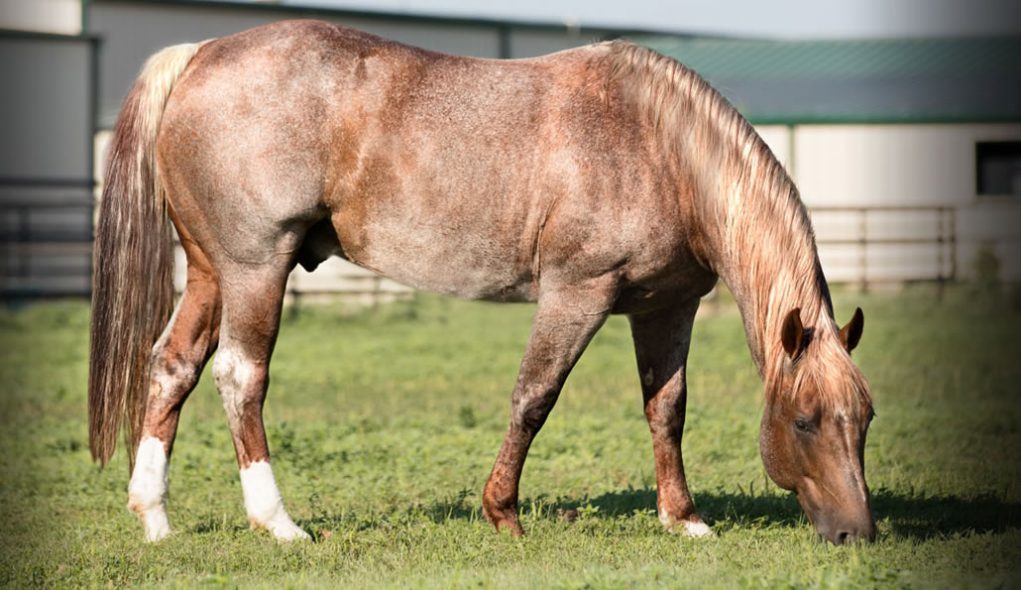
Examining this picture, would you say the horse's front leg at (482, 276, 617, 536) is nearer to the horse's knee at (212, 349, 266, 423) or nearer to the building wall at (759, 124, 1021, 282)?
the horse's knee at (212, 349, 266, 423)

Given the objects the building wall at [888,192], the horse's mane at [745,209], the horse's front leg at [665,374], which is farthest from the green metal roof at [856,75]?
the horse's mane at [745,209]

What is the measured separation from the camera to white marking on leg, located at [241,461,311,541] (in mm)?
5680

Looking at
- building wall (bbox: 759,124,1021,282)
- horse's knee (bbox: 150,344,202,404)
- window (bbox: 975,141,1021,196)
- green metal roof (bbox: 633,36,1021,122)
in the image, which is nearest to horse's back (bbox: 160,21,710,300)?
horse's knee (bbox: 150,344,202,404)

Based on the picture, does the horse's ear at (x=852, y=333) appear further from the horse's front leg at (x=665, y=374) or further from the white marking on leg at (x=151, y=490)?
the white marking on leg at (x=151, y=490)

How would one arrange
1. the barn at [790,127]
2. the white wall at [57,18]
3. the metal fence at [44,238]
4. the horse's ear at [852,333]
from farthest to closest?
1. the white wall at [57,18]
2. the barn at [790,127]
3. the metal fence at [44,238]
4. the horse's ear at [852,333]

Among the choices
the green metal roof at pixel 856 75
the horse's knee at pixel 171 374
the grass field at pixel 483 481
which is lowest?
the grass field at pixel 483 481

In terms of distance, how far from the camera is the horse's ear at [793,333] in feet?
16.5

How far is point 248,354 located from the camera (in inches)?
231

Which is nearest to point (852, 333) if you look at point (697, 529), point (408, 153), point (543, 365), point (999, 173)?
point (697, 529)

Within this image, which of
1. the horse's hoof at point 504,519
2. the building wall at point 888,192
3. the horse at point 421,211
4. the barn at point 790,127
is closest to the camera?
the horse at point 421,211

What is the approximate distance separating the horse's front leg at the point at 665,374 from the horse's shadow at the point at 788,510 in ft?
1.17

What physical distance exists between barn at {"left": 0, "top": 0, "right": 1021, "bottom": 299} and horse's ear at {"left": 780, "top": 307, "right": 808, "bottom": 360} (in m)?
14.7

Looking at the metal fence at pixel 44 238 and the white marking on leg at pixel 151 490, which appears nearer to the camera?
the white marking on leg at pixel 151 490

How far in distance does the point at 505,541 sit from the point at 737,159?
194 centimetres
